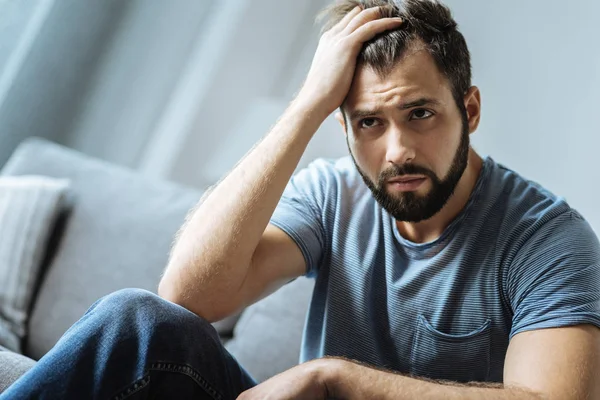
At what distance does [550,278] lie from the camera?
1.17 meters

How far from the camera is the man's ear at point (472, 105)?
4.57 feet

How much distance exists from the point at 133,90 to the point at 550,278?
1.99 m

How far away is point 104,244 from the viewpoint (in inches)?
78.0

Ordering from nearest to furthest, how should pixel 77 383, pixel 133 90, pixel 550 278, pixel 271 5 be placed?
pixel 77 383, pixel 550 278, pixel 271 5, pixel 133 90

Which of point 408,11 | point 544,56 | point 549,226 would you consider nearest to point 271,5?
point 544,56

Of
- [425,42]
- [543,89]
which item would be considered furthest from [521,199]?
[543,89]

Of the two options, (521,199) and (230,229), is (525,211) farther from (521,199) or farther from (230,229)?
(230,229)

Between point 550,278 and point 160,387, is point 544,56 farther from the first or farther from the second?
point 160,387

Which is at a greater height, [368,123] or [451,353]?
[368,123]

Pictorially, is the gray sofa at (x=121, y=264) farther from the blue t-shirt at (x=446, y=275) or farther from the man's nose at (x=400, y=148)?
the man's nose at (x=400, y=148)

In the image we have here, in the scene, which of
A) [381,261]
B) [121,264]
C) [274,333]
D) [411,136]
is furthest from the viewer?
[121,264]

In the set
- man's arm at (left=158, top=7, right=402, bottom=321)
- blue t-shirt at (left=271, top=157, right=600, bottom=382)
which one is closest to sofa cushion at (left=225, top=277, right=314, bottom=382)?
blue t-shirt at (left=271, top=157, right=600, bottom=382)

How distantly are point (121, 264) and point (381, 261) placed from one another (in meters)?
0.86

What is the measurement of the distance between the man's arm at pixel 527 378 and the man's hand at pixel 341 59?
526mm
